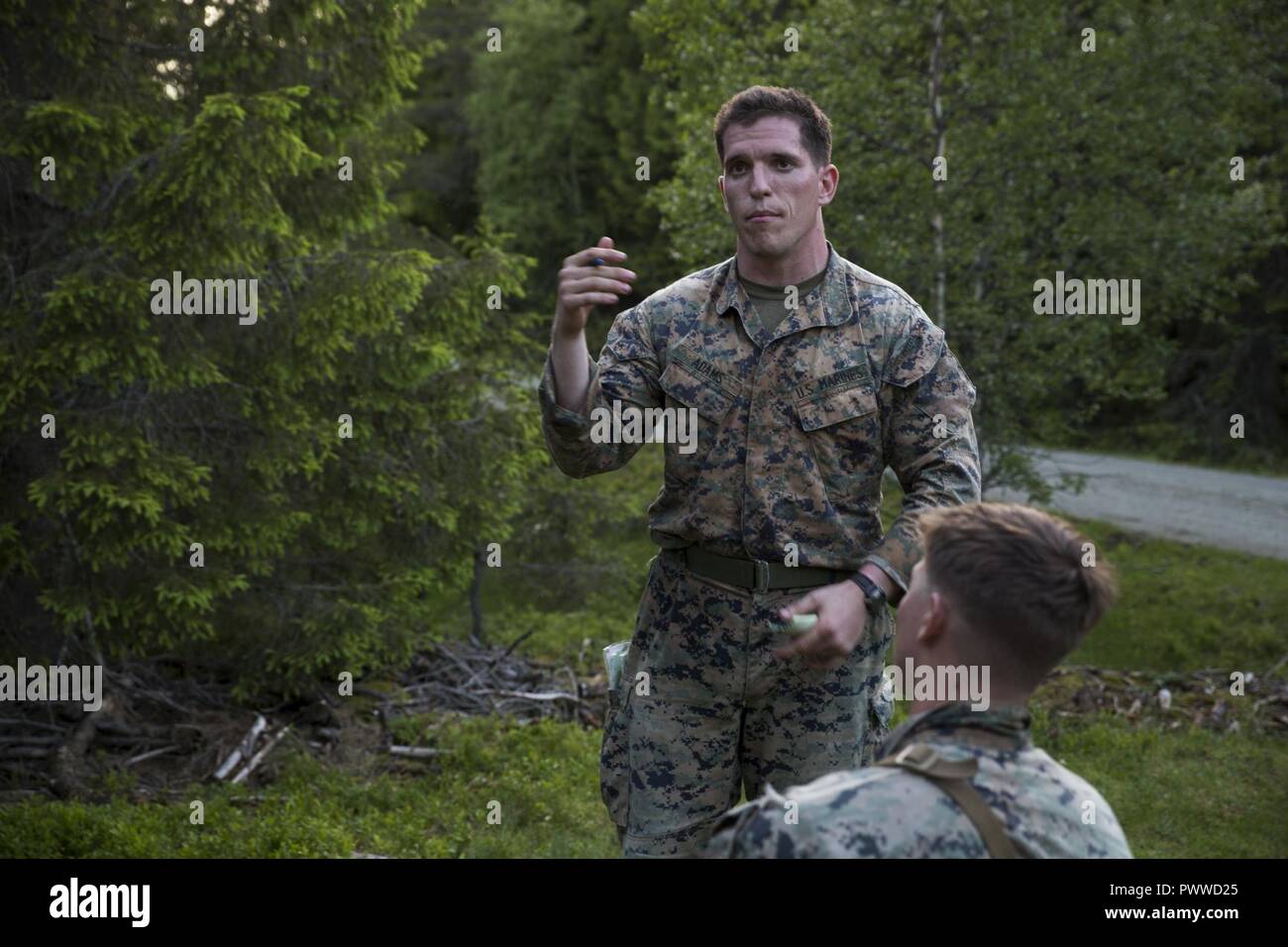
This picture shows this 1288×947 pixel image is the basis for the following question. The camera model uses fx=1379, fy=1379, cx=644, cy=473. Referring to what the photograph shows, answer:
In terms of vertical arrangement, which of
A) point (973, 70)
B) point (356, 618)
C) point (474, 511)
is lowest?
point (356, 618)

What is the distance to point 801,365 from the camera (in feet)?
13.1

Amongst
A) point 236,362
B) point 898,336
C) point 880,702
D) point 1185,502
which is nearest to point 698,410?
point 898,336

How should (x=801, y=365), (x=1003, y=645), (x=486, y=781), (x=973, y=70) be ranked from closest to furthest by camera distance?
(x=1003, y=645) → (x=801, y=365) → (x=486, y=781) → (x=973, y=70)

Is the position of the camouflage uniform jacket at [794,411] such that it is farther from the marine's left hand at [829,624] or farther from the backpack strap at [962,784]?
the backpack strap at [962,784]

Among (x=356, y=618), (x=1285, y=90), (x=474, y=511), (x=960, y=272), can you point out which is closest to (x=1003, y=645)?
(x=356, y=618)

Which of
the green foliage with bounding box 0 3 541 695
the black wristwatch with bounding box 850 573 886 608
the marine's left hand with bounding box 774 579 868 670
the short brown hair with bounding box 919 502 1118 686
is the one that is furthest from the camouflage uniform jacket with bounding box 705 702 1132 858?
the green foliage with bounding box 0 3 541 695

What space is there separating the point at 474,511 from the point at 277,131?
329 cm

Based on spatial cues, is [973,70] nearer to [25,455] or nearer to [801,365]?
[25,455]

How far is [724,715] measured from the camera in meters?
4.01

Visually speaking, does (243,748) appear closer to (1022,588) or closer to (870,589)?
(870,589)

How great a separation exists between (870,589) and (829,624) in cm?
27

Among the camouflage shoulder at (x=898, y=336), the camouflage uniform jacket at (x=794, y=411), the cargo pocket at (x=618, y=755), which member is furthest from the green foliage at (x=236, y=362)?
the camouflage shoulder at (x=898, y=336)

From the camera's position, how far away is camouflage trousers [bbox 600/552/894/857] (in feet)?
13.0

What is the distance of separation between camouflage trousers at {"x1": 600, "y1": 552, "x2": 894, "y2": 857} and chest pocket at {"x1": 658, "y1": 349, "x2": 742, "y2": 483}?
13.4 inches
